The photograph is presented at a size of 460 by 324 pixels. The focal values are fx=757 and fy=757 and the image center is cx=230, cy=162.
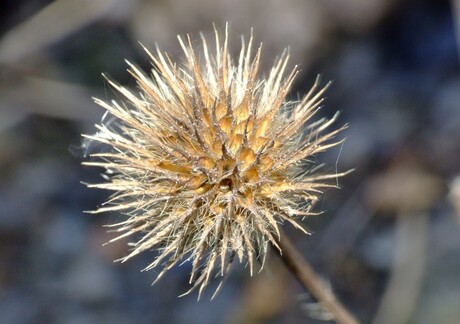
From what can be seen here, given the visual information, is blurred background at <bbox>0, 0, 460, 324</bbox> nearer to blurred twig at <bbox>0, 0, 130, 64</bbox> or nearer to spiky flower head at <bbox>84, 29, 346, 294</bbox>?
blurred twig at <bbox>0, 0, 130, 64</bbox>

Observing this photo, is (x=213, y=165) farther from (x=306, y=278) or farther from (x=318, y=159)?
(x=318, y=159)

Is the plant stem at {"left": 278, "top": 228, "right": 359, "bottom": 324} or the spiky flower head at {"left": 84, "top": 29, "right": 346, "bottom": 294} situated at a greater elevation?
the spiky flower head at {"left": 84, "top": 29, "right": 346, "bottom": 294}

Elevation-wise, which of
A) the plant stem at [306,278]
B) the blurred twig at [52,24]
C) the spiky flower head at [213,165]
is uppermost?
the blurred twig at [52,24]

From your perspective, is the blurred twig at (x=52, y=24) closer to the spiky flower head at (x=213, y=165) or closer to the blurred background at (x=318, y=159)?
the blurred background at (x=318, y=159)

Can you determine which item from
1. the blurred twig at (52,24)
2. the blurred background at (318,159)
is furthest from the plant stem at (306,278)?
the blurred twig at (52,24)

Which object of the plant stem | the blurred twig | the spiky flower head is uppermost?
the blurred twig

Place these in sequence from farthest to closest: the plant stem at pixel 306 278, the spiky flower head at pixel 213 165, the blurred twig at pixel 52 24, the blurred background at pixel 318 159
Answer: the blurred twig at pixel 52 24 < the blurred background at pixel 318 159 < the plant stem at pixel 306 278 < the spiky flower head at pixel 213 165

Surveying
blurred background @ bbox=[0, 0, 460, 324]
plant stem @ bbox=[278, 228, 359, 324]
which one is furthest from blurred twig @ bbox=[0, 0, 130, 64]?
plant stem @ bbox=[278, 228, 359, 324]
